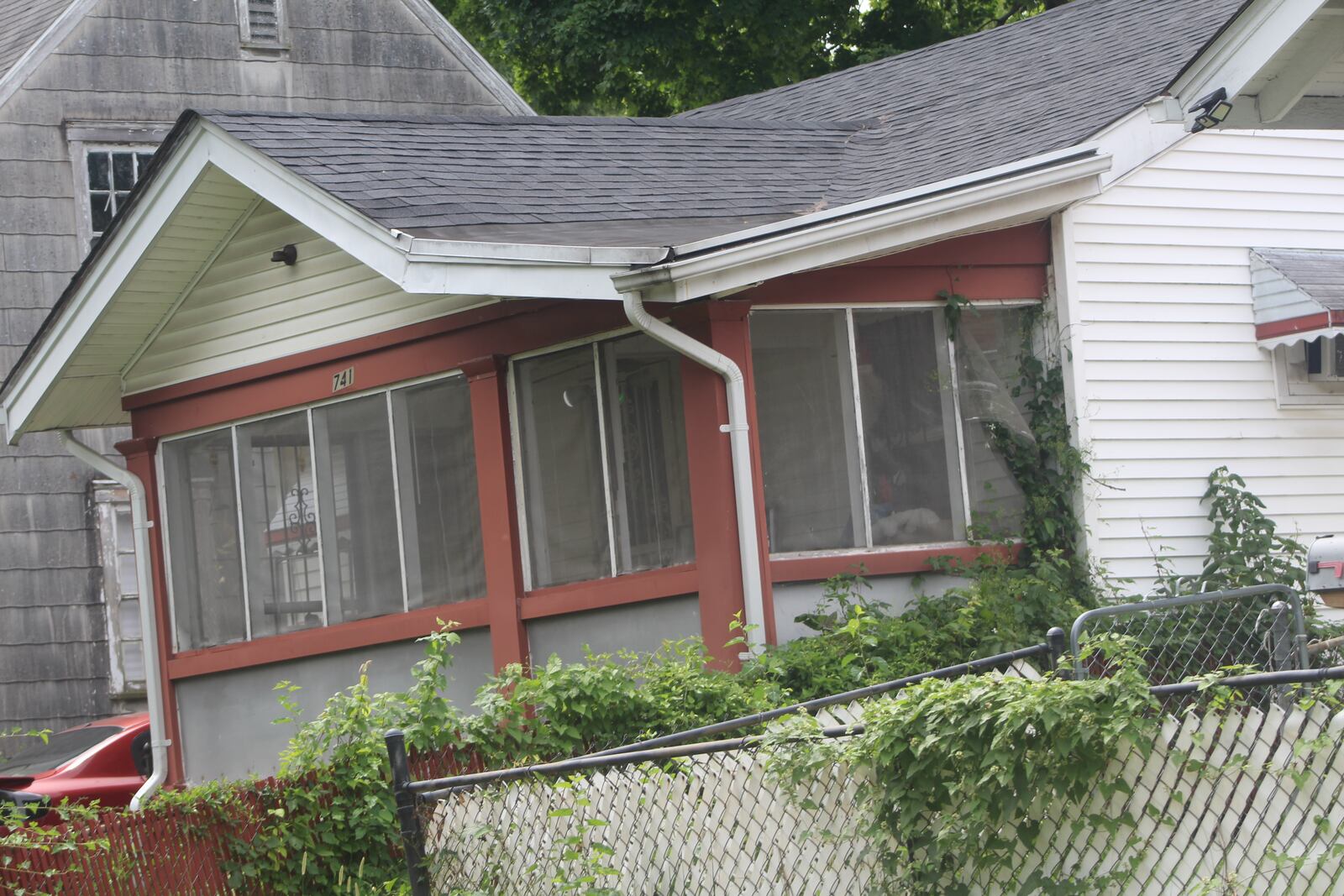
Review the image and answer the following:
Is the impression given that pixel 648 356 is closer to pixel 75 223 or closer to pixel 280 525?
pixel 280 525

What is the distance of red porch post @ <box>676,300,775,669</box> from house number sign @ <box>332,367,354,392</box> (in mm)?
2875

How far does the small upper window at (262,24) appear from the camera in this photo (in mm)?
17500

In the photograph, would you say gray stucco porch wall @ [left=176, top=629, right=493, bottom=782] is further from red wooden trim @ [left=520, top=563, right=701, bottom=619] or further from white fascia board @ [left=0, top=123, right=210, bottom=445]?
white fascia board @ [left=0, top=123, right=210, bottom=445]

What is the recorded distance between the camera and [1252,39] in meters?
5.15

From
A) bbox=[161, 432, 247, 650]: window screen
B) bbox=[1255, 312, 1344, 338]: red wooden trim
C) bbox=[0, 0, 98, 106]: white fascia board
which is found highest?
bbox=[0, 0, 98, 106]: white fascia board

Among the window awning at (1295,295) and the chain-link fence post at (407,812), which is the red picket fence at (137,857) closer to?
the chain-link fence post at (407,812)

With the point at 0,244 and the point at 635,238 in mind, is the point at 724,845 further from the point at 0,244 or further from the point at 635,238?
the point at 0,244

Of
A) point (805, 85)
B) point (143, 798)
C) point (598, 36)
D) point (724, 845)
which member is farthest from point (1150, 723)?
point (598, 36)

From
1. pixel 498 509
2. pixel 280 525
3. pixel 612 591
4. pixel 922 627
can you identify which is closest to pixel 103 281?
pixel 280 525

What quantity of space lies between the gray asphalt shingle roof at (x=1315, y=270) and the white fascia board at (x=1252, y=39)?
15.7 feet

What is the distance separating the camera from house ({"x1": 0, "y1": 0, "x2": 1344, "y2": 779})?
28.8 feet

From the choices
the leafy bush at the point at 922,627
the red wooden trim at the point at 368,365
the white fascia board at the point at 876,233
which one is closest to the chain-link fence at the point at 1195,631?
the leafy bush at the point at 922,627

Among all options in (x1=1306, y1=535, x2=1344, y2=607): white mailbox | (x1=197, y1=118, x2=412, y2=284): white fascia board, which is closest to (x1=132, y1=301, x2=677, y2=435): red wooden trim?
(x1=197, y1=118, x2=412, y2=284): white fascia board

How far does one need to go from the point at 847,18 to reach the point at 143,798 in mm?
17967
